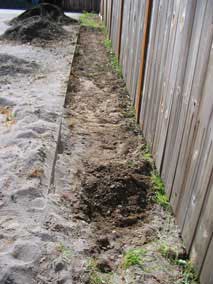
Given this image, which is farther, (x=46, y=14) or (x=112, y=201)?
(x=46, y=14)

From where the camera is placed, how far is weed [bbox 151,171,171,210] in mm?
2934

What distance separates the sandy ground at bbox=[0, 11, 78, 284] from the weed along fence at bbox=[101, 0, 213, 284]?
0.94m

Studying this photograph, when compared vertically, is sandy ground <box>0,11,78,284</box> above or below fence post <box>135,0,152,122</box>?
below

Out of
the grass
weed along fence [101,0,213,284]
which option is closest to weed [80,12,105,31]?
weed along fence [101,0,213,284]

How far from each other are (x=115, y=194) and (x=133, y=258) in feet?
2.40

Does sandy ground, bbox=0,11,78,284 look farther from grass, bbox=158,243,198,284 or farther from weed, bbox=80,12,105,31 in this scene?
weed, bbox=80,12,105,31

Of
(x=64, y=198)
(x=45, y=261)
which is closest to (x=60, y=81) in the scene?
(x=64, y=198)

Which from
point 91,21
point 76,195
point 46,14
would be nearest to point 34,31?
point 46,14

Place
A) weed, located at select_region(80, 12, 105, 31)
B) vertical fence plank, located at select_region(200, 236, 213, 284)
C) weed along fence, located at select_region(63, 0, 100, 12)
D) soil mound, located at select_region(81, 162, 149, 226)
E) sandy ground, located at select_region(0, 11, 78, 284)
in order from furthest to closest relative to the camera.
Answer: weed along fence, located at select_region(63, 0, 100, 12), weed, located at select_region(80, 12, 105, 31), soil mound, located at select_region(81, 162, 149, 226), sandy ground, located at select_region(0, 11, 78, 284), vertical fence plank, located at select_region(200, 236, 213, 284)

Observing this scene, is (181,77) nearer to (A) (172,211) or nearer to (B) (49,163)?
(A) (172,211)

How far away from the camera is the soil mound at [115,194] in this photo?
283 cm

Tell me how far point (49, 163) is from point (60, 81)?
2559mm

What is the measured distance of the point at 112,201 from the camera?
2.96 metres

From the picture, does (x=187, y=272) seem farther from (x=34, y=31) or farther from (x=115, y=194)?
(x=34, y=31)
